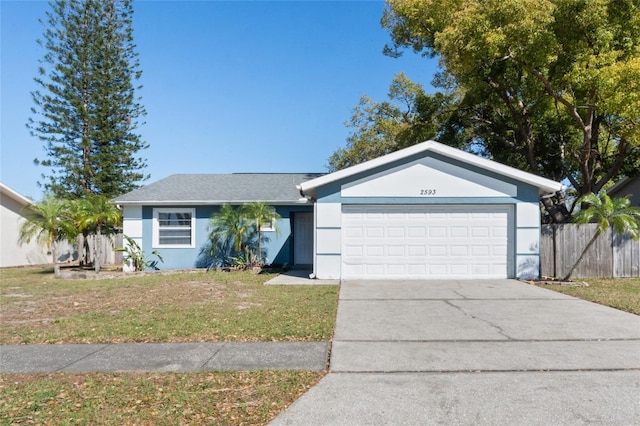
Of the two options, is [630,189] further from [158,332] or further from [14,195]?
[14,195]

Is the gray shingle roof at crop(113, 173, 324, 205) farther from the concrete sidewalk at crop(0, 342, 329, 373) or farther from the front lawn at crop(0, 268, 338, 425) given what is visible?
the concrete sidewalk at crop(0, 342, 329, 373)

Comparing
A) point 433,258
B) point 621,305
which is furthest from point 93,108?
point 621,305

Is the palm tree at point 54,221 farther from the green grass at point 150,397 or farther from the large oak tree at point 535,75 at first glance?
the large oak tree at point 535,75

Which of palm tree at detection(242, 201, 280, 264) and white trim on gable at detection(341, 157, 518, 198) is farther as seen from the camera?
palm tree at detection(242, 201, 280, 264)

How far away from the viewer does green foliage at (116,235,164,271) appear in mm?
15664

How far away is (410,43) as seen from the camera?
772 inches

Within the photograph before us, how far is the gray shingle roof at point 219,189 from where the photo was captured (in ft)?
53.2

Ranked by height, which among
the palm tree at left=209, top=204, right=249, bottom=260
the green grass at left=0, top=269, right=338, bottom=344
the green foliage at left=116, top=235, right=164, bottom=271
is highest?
the palm tree at left=209, top=204, right=249, bottom=260

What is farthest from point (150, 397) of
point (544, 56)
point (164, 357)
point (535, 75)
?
point (535, 75)

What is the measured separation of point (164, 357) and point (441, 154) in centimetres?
997

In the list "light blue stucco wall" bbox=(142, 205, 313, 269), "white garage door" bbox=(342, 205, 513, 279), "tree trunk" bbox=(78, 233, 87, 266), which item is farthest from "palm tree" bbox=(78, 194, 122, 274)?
"white garage door" bbox=(342, 205, 513, 279)

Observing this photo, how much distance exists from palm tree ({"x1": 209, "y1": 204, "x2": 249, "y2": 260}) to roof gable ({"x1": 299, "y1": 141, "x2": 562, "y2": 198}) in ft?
12.2

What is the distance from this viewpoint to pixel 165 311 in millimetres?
8406

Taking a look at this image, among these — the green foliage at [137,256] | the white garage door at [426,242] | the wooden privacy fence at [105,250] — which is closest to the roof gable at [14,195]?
the wooden privacy fence at [105,250]
